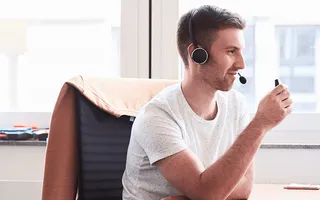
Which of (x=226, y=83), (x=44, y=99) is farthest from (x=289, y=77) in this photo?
(x=44, y=99)

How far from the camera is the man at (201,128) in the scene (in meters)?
1.34

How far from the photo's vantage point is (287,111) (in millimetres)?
1378

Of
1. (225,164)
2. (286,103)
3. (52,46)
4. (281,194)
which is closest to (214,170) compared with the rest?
(225,164)

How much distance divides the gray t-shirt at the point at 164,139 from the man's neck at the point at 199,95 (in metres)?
0.02

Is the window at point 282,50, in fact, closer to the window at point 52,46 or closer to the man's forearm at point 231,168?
the window at point 52,46

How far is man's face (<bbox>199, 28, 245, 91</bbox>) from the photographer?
149cm

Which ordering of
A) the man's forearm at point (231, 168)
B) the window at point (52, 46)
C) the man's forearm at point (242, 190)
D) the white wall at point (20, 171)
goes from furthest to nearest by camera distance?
the window at point (52, 46) < the white wall at point (20, 171) < the man's forearm at point (242, 190) < the man's forearm at point (231, 168)

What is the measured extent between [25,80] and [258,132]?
140cm

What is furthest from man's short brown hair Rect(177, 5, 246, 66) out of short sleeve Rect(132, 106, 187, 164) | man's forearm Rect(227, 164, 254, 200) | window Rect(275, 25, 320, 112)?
window Rect(275, 25, 320, 112)

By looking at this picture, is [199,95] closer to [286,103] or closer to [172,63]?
[286,103]

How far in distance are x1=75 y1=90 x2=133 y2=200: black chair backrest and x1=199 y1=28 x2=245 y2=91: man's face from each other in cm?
29

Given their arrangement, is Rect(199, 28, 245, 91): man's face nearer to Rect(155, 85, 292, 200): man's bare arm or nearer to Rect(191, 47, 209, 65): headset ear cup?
Rect(191, 47, 209, 65): headset ear cup

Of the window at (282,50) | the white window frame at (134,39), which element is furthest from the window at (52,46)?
the window at (282,50)

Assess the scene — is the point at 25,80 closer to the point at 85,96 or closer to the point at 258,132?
the point at 85,96
